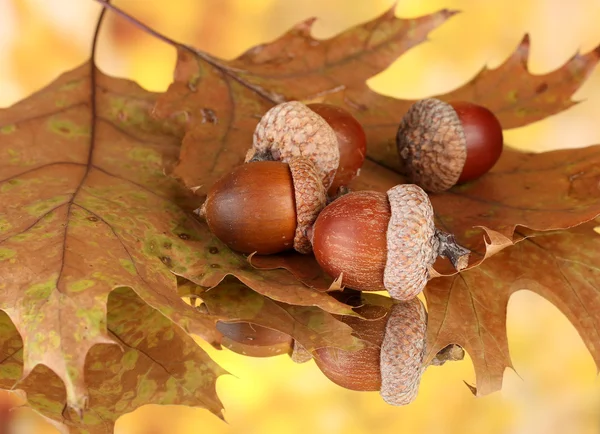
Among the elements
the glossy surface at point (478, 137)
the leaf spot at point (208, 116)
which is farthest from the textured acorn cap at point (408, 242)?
the leaf spot at point (208, 116)

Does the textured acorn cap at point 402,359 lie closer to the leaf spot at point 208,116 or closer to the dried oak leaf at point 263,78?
the dried oak leaf at point 263,78

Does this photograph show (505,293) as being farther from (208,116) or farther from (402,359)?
(208,116)

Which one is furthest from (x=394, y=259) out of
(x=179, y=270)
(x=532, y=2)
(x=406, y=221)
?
(x=532, y=2)

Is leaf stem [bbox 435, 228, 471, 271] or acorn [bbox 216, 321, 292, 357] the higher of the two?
leaf stem [bbox 435, 228, 471, 271]

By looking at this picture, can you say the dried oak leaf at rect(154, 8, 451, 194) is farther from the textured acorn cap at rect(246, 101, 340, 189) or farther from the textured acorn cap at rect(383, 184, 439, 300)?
the textured acorn cap at rect(383, 184, 439, 300)

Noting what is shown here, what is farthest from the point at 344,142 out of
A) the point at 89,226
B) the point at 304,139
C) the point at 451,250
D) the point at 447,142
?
the point at 89,226

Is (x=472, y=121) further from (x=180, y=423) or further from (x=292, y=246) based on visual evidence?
(x=180, y=423)

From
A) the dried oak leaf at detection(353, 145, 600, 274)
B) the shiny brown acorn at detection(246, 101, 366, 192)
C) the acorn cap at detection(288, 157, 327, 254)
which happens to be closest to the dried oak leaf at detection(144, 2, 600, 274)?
the dried oak leaf at detection(353, 145, 600, 274)
